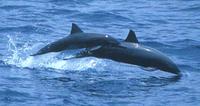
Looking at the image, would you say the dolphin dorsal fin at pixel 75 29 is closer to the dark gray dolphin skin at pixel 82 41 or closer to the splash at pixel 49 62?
the dark gray dolphin skin at pixel 82 41

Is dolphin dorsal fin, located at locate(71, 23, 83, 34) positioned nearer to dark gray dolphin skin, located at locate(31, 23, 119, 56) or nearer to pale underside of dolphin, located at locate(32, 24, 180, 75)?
dark gray dolphin skin, located at locate(31, 23, 119, 56)

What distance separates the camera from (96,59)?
15.4 meters

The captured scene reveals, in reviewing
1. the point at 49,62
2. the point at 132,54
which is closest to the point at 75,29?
the point at 132,54

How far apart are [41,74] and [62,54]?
5.19 feet

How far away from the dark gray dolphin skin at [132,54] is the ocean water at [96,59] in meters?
0.45

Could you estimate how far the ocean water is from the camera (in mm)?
12664

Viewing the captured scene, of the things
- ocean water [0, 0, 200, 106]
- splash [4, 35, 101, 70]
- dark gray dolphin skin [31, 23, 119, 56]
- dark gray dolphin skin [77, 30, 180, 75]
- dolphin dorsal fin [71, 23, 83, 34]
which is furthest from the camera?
splash [4, 35, 101, 70]

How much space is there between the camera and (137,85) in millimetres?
13500

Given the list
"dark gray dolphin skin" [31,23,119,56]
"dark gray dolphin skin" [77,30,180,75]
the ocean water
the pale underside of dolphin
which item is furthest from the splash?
"dark gray dolphin skin" [77,30,180,75]

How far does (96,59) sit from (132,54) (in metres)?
2.21

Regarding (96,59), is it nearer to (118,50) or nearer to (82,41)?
(82,41)

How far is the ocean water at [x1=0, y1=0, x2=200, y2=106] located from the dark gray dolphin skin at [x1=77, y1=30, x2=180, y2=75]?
455 millimetres

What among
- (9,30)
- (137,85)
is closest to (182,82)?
(137,85)

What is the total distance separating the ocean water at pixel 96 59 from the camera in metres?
12.7
